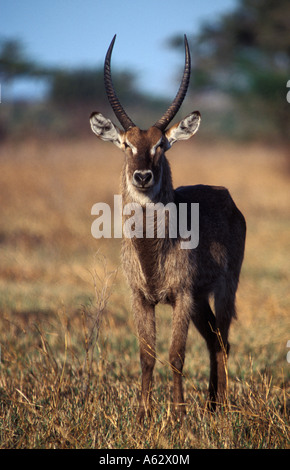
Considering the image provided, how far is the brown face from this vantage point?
12.8 ft

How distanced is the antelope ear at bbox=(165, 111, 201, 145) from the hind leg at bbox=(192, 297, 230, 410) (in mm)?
1181

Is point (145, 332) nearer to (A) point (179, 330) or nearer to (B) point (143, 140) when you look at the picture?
(A) point (179, 330)

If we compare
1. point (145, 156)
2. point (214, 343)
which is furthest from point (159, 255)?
→ point (214, 343)

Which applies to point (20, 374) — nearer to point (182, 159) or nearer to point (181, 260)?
point (181, 260)

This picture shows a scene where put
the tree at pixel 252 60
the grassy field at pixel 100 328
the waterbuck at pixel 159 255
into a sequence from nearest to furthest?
the grassy field at pixel 100 328 < the waterbuck at pixel 159 255 < the tree at pixel 252 60

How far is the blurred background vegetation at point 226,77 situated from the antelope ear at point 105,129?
48.5 feet

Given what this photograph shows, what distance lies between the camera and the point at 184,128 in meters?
4.25

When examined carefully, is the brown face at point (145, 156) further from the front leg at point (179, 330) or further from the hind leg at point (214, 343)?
the hind leg at point (214, 343)

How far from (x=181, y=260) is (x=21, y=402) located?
54.4 inches

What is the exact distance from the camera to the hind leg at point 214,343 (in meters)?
4.43

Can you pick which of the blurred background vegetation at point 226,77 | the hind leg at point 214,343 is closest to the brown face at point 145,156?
the hind leg at point 214,343

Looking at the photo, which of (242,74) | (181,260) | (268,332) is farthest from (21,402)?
(242,74)

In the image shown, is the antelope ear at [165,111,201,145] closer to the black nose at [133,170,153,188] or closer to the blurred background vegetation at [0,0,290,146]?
the black nose at [133,170,153,188]

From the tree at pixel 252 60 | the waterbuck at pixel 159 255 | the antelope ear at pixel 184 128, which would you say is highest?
the tree at pixel 252 60
